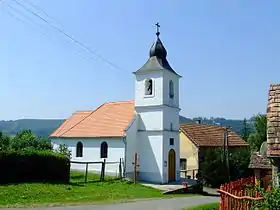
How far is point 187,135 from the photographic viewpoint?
4366cm

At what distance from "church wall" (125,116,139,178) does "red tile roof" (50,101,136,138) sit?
19.4 inches

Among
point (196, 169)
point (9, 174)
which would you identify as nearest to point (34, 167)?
point (9, 174)

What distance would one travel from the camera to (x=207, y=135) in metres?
46.6

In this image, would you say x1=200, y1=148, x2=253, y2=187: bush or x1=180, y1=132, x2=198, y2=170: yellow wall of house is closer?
x1=200, y1=148, x2=253, y2=187: bush

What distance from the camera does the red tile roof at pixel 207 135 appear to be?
144ft

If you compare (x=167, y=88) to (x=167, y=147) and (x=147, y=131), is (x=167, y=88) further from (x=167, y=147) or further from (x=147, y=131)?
(x=167, y=147)

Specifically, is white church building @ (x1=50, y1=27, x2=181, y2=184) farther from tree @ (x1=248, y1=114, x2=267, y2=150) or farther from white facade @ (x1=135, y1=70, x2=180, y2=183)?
tree @ (x1=248, y1=114, x2=267, y2=150)

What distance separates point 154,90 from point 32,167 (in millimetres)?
12834

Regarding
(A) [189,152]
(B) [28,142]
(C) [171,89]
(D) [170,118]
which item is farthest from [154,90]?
(B) [28,142]

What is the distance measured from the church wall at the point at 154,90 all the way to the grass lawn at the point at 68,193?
7786 millimetres

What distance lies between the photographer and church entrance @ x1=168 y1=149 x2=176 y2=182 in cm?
3451

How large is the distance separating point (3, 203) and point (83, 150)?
18045mm

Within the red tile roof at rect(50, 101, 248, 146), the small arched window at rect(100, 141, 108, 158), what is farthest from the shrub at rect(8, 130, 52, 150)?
the small arched window at rect(100, 141, 108, 158)

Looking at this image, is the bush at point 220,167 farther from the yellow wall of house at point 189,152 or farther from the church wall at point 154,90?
the church wall at point 154,90
